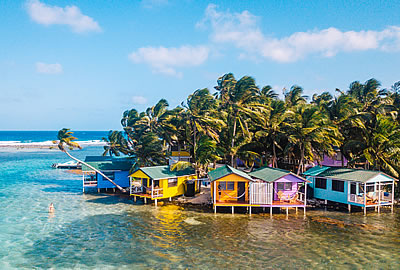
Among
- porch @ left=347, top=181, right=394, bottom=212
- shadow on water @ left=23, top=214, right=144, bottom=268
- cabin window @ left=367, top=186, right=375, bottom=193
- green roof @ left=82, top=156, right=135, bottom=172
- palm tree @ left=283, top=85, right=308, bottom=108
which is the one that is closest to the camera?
shadow on water @ left=23, top=214, right=144, bottom=268

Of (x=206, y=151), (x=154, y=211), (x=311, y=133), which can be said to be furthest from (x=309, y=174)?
(x=154, y=211)

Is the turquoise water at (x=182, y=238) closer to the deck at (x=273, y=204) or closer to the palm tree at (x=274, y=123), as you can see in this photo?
the deck at (x=273, y=204)

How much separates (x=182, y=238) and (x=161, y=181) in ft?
34.3

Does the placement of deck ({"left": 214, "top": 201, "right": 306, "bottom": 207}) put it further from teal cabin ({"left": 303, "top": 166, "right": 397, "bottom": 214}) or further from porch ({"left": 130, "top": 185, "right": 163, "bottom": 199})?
porch ({"left": 130, "top": 185, "right": 163, "bottom": 199})

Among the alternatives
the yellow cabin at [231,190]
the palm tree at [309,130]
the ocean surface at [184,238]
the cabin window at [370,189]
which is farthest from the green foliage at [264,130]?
the ocean surface at [184,238]

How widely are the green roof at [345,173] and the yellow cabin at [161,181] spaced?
13.1 meters

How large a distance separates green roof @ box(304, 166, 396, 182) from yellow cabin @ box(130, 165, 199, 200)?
13.1 metres

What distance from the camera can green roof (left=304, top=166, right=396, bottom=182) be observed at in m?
25.5

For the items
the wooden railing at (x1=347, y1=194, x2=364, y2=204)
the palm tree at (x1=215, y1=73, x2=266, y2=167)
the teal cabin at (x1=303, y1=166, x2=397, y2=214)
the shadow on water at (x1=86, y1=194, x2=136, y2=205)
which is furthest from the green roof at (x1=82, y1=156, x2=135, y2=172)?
the wooden railing at (x1=347, y1=194, x2=364, y2=204)

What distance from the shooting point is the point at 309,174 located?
29000mm

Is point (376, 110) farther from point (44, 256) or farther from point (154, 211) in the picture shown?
point (44, 256)

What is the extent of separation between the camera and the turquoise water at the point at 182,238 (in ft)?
53.3

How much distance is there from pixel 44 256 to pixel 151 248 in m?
6.20

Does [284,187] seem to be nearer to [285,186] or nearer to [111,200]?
[285,186]
